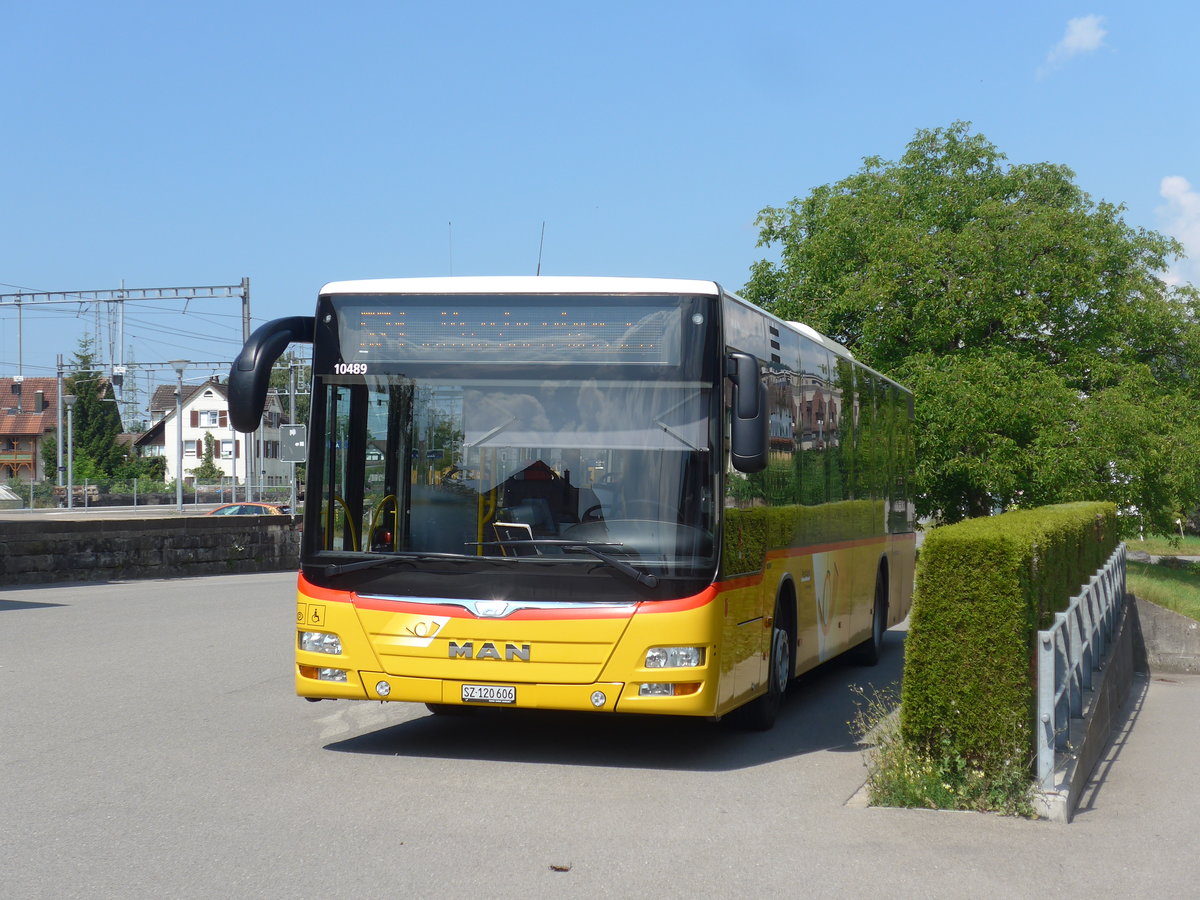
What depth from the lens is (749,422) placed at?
339 inches

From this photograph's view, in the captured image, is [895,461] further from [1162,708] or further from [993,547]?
[993,547]

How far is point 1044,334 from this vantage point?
113ft

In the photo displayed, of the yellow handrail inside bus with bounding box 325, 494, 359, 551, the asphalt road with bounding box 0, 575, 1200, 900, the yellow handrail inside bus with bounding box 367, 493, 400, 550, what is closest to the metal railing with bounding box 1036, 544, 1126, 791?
the asphalt road with bounding box 0, 575, 1200, 900

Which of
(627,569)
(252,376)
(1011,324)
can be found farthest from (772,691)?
(1011,324)

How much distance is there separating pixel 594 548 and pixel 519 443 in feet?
2.56

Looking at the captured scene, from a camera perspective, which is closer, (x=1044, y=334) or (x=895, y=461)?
(x=895, y=461)

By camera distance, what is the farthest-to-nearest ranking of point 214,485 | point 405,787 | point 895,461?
point 214,485 → point 895,461 → point 405,787

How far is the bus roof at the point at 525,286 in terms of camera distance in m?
8.96

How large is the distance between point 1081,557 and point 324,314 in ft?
19.9

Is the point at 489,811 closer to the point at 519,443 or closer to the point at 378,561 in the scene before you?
the point at 378,561

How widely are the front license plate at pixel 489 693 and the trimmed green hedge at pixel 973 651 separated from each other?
7.37ft

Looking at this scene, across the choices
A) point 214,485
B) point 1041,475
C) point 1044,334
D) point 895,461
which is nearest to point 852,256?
point 1044,334

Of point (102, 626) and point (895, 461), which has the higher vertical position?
point (895, 461)

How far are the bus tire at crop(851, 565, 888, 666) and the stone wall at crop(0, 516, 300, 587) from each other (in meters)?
15.3
